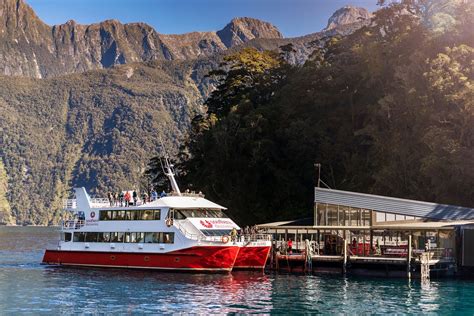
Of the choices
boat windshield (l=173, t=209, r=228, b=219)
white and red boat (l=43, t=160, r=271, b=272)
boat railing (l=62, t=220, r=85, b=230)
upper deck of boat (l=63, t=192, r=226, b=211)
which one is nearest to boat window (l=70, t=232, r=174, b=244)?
white and red boat (l=43, t=160, r=271, b=272)

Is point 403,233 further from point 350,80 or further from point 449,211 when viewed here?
point 350,80

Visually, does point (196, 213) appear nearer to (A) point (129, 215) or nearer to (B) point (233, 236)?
(B) point (233, 236)

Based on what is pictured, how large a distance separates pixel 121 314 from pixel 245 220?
54.4 m

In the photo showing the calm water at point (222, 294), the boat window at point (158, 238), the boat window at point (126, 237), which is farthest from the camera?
the boat window at point (158, 238)

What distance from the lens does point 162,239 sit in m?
57.8

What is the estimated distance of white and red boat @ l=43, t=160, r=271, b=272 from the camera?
184 ft

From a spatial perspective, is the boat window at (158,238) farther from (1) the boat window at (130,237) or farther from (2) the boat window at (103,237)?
(2) the boat window at (103,237)

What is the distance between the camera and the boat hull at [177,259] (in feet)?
183

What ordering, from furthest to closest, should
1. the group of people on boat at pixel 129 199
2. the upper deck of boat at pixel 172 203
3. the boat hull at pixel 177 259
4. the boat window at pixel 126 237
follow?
the group of people on boat at pixel 129 199 < the upper deck of boat at pixel 172 203 < the boat window at pixel 126 237 < the boat hull at pixel 177 259

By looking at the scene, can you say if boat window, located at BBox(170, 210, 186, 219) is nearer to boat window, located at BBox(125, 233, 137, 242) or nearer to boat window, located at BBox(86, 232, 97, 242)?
boat window, located at BBox(125, 233, 137, 242)

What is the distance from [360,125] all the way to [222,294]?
44760 mm

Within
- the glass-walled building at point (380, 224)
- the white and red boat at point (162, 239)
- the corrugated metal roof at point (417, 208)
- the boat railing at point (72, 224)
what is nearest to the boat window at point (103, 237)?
the white and red boat at point (162, 239)

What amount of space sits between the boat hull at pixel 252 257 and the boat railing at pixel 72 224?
569 inches

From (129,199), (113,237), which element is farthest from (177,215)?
(113,237)
